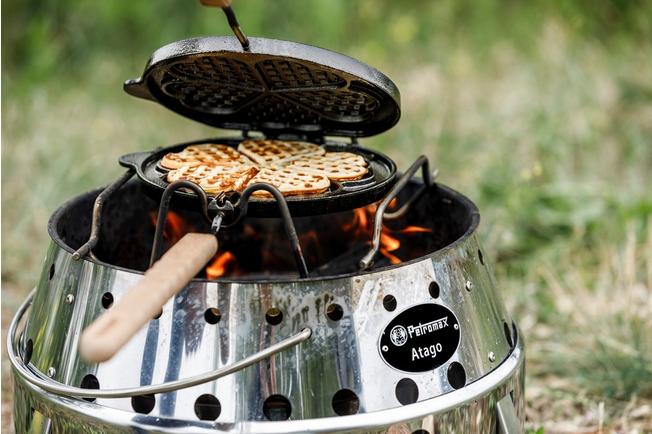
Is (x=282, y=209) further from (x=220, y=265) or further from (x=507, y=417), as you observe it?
(x=220, y=265)

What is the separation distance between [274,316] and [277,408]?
21cm

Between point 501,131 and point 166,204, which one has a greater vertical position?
Answer: point 166,204

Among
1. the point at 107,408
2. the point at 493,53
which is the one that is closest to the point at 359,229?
the point at 107,408

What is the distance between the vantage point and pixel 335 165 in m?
2.44

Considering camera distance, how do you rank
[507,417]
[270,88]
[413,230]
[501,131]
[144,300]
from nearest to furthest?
[144,300], [507,417], [270,88], [413,230], [501,131]

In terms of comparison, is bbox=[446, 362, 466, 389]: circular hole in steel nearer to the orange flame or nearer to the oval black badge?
the oval black badge

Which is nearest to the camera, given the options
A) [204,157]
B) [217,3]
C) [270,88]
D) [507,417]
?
[217,3]

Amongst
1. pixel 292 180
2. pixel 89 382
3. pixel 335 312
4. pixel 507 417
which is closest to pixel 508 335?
pixel 507 417

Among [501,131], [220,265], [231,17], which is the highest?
[231,17]

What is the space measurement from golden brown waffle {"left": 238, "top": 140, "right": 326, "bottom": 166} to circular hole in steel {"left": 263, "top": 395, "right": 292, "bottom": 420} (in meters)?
0.86

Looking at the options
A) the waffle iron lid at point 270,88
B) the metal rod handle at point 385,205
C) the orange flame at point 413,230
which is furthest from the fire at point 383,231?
the waffle iron lid at point 270,88

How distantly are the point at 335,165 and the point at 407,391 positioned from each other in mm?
798

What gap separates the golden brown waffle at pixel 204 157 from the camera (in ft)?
7.91

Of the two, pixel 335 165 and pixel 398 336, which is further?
pixel 335 165
